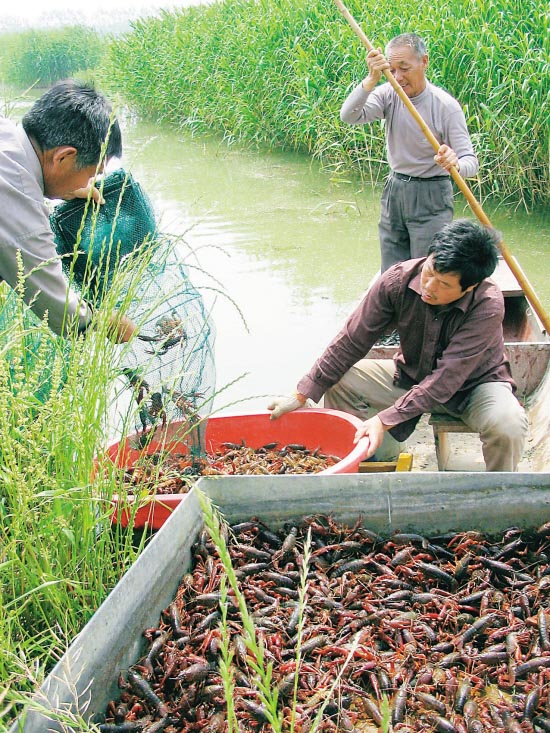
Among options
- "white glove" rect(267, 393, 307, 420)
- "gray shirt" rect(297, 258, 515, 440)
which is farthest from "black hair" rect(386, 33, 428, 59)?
"white glove" rect(267, 393, 307, 420)

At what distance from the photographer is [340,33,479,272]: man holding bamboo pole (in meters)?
5.18

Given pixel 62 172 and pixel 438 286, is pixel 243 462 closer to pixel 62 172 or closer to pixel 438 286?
pixel 438 286

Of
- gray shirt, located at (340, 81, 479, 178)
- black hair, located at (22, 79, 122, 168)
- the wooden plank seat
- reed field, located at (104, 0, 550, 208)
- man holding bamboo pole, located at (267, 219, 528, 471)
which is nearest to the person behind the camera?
black hair, located at (22, 79, 122, 168)

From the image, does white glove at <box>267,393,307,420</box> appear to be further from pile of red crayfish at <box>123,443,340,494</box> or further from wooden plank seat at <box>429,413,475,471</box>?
wooden plank seat at <box>429,413,475,471</box>

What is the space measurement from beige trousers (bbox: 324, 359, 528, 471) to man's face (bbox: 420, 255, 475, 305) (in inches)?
19.9

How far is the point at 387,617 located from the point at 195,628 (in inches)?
23.8

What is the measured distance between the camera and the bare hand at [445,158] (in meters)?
4.86

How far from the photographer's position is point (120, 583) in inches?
87.1

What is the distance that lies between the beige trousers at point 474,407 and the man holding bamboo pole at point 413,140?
1.50 meters

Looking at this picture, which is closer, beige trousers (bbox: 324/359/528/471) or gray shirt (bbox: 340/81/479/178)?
beige trousers (bbox: 324/359/528/471)

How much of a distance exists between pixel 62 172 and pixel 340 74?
340 inches

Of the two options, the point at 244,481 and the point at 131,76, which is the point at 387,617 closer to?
the point at 244,481

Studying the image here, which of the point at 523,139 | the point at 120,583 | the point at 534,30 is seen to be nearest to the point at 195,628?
the point at 120,583

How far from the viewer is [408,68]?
5.18m
